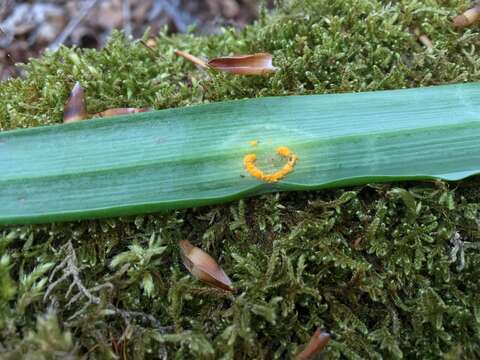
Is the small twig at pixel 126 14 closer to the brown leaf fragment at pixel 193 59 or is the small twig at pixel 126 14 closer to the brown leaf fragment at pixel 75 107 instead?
the brown leaf fragment at pixel 193 59

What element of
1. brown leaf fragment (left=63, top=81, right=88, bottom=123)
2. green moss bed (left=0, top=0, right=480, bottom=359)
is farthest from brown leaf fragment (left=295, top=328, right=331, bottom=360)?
brown leaf fragment (left=63, top=81, right=88, bottom=123)

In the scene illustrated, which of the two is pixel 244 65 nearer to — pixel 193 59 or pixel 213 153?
pixel 193 59

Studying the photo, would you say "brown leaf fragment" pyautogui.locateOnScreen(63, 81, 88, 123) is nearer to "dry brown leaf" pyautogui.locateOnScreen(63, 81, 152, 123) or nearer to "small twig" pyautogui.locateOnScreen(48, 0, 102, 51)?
"dry brown leaf" pyautogui.locateOnScreen(63, 81, 152, 123)

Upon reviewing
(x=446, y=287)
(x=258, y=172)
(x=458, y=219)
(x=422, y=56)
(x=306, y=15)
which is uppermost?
(x=306, y=15)

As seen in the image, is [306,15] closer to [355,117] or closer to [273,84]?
[273,84]

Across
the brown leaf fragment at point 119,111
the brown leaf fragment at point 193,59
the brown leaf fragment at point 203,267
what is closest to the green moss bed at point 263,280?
the brown leaf fragment at point 203,267

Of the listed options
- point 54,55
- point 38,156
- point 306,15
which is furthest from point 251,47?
point 38,156
